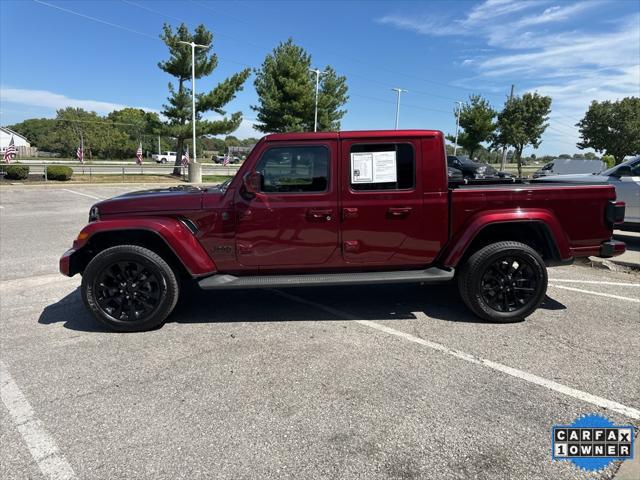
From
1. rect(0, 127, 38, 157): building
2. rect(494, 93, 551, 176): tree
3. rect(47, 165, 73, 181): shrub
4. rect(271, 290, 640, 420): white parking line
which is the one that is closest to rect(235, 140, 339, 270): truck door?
rect(271, 290, 640, 420): white parking line

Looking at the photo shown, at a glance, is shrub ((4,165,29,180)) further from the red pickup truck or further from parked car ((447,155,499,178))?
the red pickup truck

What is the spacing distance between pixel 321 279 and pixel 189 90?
2734 centimetres

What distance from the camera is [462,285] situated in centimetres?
430

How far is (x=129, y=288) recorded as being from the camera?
13.5 ft

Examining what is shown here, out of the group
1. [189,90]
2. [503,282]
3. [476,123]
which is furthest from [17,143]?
[503,282]

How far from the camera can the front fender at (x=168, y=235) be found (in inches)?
158

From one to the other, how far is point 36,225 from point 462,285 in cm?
1046

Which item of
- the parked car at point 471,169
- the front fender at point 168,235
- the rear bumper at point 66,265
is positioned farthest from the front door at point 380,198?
the parked car at point 471,169

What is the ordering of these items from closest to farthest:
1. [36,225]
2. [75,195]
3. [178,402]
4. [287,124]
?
[178,402]
[36,225]
[75,195]
[287,124]

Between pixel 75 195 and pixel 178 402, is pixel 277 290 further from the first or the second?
pixel 75 195

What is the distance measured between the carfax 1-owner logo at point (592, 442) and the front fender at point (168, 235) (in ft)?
10.3

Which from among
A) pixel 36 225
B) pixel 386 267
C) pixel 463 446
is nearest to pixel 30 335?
pixel 386 267

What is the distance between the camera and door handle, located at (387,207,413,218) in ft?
13.6

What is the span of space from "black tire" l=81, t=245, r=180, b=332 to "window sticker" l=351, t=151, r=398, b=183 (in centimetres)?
205
